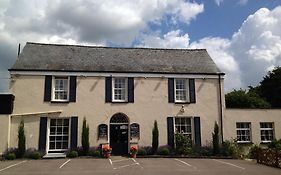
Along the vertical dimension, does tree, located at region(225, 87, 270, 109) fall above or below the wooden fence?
above

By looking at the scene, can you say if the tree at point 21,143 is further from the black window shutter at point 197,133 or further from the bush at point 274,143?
the bush at point 274,143

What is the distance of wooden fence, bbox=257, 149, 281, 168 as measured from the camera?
16892 mm

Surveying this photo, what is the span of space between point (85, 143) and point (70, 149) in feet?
3.65

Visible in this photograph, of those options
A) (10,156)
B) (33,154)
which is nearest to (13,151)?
(10,156)

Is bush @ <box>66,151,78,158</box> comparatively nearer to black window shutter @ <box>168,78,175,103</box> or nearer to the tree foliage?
black window shutter @ <box>168,78,175,103</box>

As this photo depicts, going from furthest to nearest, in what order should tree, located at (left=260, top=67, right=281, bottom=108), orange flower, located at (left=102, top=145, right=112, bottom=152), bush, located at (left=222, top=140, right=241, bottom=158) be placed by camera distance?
tree, located at (left=260, top=67, right=281, bottom=108)
bush, located at (left=222, top=140, right=241, bottom=158)
orange flower, located at (left=102, top=145, right=112, bottom=152)

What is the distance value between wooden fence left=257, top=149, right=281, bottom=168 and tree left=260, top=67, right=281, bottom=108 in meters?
20.9

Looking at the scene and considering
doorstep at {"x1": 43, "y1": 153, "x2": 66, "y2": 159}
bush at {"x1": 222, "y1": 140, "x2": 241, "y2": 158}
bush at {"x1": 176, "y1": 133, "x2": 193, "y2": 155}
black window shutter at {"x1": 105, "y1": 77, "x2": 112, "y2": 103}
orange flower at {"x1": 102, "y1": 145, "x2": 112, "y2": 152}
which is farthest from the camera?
black window shutter at {"x1": 105, "y1": 77, "x2": 112, "y2": 103}

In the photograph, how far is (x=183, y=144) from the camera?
71.6 ft

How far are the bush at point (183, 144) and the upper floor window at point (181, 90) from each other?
271 cm

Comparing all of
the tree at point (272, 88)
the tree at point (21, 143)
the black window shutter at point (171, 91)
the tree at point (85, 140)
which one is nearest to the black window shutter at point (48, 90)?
the tree at point (21, 143)

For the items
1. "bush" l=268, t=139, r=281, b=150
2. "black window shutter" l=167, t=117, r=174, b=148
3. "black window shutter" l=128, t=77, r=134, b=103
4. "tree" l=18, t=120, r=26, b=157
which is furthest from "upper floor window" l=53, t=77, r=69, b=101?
"bush" l=268, t=139, r=281, b=150

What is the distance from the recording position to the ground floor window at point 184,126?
22719mm

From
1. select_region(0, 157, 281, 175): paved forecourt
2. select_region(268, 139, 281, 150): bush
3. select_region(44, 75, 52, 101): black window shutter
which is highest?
select_region(44, 75, 52, 101): black window shutter
